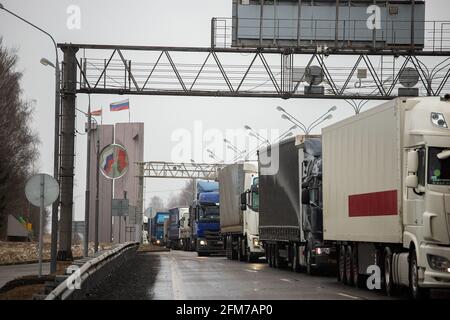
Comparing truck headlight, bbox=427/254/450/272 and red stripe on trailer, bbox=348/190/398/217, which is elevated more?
red stripe on trailer, bbox=348/190/398/217

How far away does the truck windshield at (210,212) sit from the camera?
57812mm

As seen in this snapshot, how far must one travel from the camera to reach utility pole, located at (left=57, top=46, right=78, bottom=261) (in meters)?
41.2

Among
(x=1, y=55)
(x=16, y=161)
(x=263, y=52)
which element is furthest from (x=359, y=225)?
(x=16, y=161)

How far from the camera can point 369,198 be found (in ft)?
73.7

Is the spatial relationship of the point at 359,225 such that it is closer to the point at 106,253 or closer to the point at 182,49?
the point at 106,253

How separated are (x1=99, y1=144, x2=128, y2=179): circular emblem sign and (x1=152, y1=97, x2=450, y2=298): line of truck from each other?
15.7 feet

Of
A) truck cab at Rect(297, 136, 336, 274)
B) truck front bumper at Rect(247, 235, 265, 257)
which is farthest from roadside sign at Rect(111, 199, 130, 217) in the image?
truck cab at Rect(297, 136, 336, 274)

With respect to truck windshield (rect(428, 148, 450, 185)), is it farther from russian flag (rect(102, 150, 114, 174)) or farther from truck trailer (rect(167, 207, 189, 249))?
truck trailer (rect(167, 207, 189, 249))

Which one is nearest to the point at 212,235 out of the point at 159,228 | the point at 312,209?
the point at 312,209

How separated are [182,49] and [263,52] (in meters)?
3.03

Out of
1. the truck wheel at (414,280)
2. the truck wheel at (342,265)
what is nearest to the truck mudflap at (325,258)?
the truck wheel at (342,265)

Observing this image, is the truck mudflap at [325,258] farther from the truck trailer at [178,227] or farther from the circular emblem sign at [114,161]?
the truck trailer at [178,227]

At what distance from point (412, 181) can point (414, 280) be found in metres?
1.88

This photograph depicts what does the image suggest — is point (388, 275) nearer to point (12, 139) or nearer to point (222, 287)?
point (222, 287)
